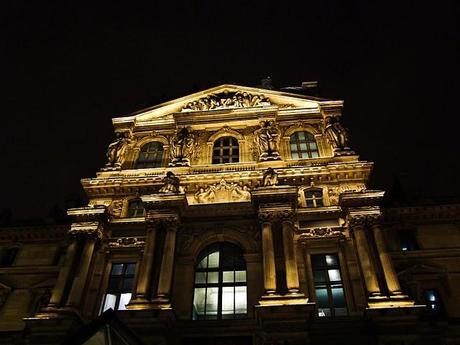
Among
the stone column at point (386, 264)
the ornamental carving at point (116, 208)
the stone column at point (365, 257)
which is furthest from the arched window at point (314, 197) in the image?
the ornamental carving at point (116, 208)

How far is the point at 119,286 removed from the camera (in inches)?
854

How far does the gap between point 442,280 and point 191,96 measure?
745 inches

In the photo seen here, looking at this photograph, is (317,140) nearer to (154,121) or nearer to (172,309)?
(154,121)

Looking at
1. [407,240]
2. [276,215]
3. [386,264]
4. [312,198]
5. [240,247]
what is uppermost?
[312,198]

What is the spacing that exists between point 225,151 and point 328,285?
1080 centimetres

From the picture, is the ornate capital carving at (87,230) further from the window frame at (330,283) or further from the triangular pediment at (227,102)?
the window frame at (330,283)

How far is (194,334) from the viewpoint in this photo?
18656 mm

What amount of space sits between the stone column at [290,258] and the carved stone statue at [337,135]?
6.88 metres

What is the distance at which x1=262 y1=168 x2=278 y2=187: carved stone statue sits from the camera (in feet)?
74.4

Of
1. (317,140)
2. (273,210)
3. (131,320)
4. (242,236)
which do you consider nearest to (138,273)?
(131,320)

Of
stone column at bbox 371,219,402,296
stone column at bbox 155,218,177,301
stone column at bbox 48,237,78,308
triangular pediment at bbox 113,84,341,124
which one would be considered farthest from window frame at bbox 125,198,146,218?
stone column at bbox 371,219,402,296

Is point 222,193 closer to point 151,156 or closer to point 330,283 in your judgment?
point 151,156

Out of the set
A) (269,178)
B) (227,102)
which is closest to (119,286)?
(269,178)

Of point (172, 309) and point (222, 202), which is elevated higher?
point (222, 202)
